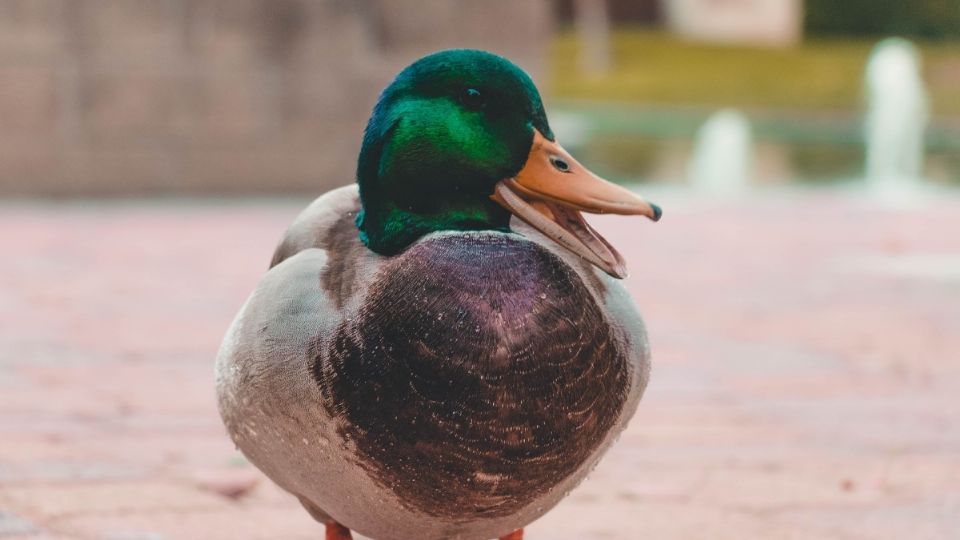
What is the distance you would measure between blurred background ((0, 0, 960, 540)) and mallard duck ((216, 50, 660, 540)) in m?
0.58

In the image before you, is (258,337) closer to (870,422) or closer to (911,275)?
(870,422)

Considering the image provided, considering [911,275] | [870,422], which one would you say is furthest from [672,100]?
[870,422]

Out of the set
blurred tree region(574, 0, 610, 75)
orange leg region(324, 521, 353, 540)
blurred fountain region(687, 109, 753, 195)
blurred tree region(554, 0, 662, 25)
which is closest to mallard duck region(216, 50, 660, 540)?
orange leg region(324, 521, 353, 540)

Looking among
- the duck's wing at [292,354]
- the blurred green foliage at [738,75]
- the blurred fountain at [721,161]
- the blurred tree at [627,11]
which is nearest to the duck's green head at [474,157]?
the duck's wing at [292,354]

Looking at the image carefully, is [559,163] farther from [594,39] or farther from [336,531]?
[594,39]

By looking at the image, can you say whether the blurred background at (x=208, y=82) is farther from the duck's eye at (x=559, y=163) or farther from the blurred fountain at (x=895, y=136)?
the duck's eye at (x=559, y=163)

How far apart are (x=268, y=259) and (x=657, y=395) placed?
2.34 meters

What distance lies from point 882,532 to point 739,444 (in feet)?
1.99

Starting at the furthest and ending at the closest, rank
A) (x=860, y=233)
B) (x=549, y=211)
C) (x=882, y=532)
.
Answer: (x=860, y=233) < (x=882, y=532) < (x=549, y=211)

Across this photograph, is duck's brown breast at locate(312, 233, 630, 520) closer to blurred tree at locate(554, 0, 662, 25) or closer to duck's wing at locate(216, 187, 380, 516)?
duck's wing at locate(216, 187, 380, 516)

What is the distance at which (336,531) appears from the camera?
6.81ft

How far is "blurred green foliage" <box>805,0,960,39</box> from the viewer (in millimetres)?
32375

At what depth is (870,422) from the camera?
3168mm

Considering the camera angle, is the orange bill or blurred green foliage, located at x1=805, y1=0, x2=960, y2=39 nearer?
the orange bill
